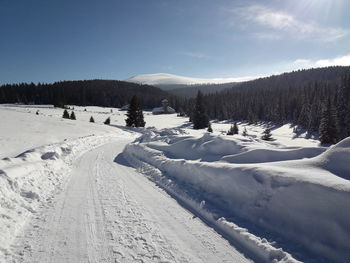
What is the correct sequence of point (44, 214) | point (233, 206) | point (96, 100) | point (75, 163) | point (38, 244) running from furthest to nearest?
1. point (96, 100)
2. point (75, 163)
3. point (233, 206)
4. point (44, 214)
5. point (38, 244)

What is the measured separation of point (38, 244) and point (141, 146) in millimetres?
12499

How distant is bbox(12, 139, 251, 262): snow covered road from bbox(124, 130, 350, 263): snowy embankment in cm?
71

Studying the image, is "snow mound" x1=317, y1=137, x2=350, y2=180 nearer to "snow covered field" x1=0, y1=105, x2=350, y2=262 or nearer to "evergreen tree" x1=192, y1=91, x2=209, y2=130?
"snow covered field" x1=0, y1=105, x2=350, y2=262

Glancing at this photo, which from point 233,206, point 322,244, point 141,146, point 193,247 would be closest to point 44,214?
point 193,247

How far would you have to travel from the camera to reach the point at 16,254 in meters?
4.21

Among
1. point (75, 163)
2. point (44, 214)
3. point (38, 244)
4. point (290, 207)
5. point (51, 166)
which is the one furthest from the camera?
point (75, 163)

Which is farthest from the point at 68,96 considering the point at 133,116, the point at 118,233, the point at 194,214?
the point at 118,233

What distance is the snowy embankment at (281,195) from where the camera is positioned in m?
4.37

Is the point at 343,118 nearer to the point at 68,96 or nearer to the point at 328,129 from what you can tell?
the point at 328,129

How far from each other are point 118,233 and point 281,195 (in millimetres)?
4168

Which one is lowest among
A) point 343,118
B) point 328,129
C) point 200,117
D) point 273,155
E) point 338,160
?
point 328,129

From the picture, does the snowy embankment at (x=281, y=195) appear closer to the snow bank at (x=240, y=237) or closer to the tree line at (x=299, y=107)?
the snow bank at (x=240, y=237)

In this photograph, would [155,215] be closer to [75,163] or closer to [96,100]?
[75,163]

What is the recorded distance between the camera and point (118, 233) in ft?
16.6
